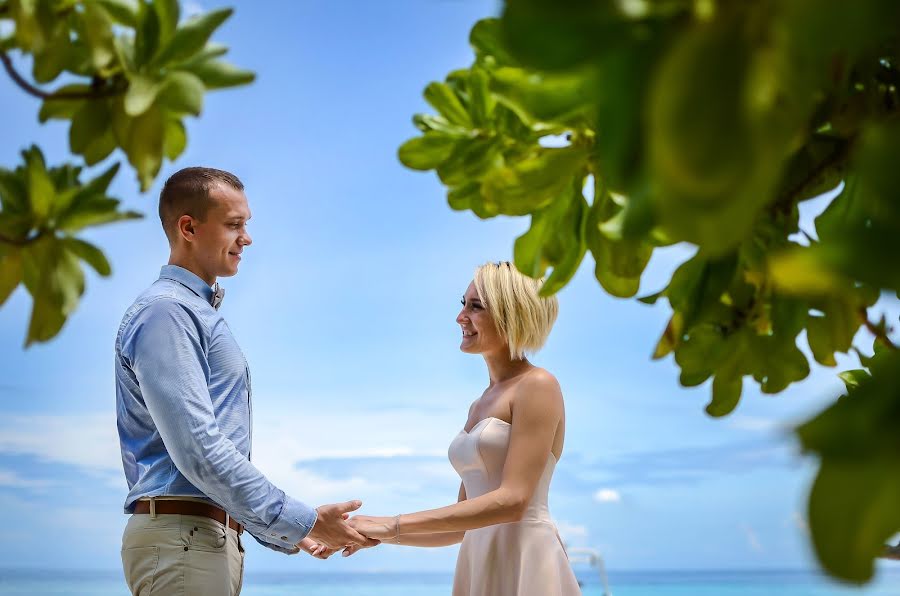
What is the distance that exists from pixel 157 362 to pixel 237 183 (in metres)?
0.71

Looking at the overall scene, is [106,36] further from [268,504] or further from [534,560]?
[534,560]

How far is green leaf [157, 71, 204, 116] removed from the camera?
42 cm

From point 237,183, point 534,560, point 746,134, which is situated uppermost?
point 237,183

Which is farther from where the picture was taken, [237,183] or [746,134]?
[237,183]

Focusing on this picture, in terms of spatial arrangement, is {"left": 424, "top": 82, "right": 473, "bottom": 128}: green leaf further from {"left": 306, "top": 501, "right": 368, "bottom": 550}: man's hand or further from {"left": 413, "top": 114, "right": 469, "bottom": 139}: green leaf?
{"left": 306, "top": 501, "right": 368, "bottom": 550}: man's hand

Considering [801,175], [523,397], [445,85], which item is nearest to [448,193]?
[445,85]

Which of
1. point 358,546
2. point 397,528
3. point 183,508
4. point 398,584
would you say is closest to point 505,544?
point 397,528

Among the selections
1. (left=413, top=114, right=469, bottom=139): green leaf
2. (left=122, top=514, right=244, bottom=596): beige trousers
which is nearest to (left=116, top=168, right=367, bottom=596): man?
(left=122, top=514, right=244, bottom=596): beige trousers

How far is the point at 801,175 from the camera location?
51 centimetres

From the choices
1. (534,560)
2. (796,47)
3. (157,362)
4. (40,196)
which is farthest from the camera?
(534,560)

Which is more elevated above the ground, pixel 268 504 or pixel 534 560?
pixel 268 504

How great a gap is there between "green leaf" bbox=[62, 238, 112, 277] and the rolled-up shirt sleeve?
1738mm

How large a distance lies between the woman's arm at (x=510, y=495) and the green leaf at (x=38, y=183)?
2182 mm

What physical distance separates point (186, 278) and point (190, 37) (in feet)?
6.78
